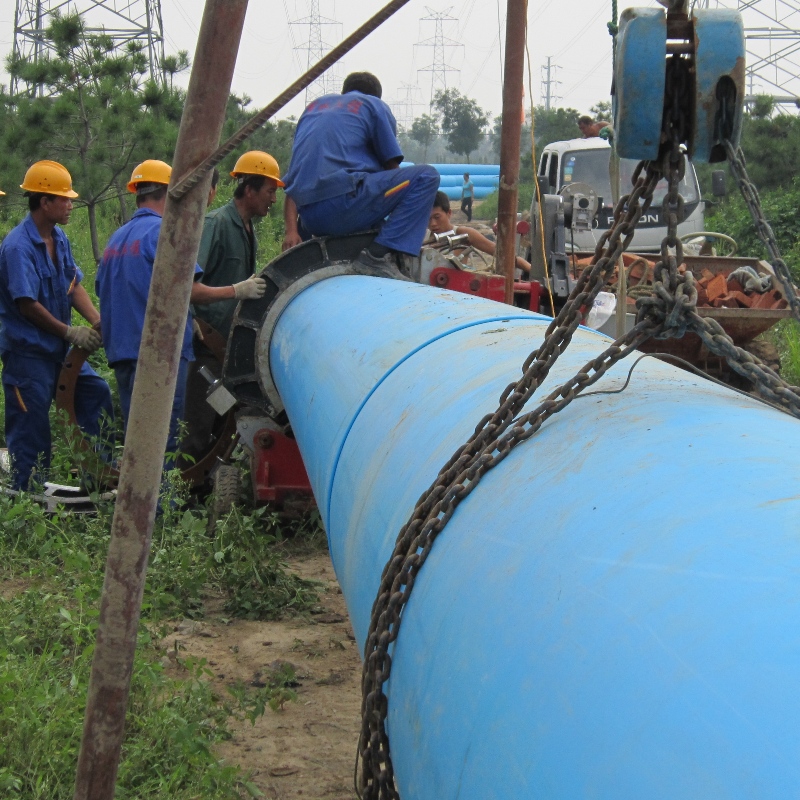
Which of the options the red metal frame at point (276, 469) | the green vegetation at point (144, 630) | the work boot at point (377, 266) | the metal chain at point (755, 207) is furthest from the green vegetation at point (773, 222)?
the metal chain at point (755, 207)

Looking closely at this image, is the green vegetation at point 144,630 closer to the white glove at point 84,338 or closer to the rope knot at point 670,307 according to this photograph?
the white glove at point 84,338

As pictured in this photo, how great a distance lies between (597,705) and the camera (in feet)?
3.40

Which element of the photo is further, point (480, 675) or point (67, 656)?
point (67, 656)

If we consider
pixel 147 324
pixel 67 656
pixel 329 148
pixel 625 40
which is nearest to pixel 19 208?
pixel 329 148

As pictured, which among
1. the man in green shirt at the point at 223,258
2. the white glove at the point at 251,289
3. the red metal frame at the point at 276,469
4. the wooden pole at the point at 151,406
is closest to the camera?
the wooden pole at the point at 151,406

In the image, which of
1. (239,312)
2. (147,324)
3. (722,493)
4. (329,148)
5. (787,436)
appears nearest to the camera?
(722,493)

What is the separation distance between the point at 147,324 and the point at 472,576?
136 centimetres

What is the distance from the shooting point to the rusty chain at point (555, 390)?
1.68 meters

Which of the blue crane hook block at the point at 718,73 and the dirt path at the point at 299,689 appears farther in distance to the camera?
the dirt path at the point at 299,689

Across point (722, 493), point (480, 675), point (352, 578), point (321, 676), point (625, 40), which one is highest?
point (625, 40)

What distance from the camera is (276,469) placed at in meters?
5.91

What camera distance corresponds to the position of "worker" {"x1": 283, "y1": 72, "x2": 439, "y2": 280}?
19.3 ft

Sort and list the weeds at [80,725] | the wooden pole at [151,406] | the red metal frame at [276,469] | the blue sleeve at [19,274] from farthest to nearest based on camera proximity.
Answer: the blue sleeve at [19,274]
the red metal frame at [276,469]
the weeds at [80,725]
the wooden pole at [151,406]

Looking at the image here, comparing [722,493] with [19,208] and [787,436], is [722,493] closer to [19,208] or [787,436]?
[787,436]
